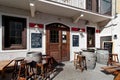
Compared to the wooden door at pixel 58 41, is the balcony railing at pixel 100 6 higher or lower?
higher

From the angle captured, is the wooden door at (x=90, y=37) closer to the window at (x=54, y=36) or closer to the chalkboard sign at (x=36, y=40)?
the window at (x=54, y=36)

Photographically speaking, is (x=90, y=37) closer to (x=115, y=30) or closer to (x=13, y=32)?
(x=115, y=30)

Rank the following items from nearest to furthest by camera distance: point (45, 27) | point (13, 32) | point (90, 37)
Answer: point (13, 32)
point (45, 27)
point (90, 37)

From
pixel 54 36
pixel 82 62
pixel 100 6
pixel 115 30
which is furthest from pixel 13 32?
pixel 115 30

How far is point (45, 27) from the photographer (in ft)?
21.8

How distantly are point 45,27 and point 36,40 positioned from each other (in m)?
0.93

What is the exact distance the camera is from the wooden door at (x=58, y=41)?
6.79 metres

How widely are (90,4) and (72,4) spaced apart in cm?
224

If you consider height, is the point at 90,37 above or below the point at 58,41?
above

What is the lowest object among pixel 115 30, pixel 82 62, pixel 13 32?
pixel 82 62

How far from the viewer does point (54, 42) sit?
701 cm

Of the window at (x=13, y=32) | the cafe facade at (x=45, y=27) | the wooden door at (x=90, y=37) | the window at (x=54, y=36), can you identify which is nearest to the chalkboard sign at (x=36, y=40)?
the cafe facade at (x=45, y=27)

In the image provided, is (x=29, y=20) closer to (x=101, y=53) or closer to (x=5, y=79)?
A: (x=5, y=79)

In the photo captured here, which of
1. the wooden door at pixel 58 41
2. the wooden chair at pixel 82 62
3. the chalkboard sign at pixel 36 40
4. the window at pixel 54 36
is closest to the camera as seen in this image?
the wooden chair at pixel 82 62
